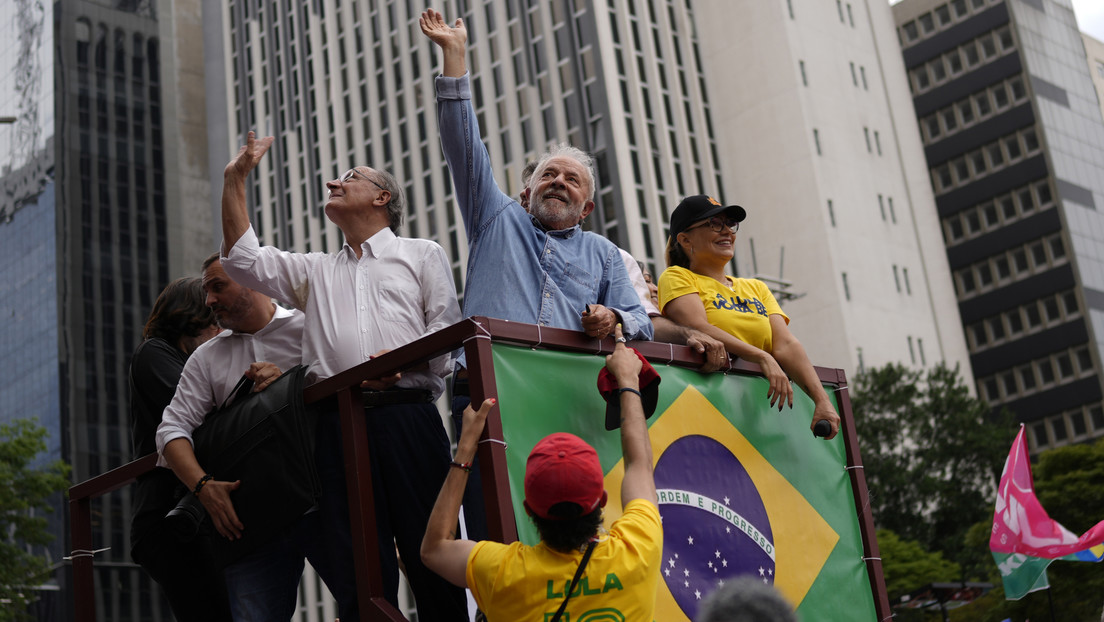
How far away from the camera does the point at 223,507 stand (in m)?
4.46

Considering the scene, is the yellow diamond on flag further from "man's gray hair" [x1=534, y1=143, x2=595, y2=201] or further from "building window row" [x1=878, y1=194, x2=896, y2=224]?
"building window row" [x1=878, y1=194, x2=896, y2=224]

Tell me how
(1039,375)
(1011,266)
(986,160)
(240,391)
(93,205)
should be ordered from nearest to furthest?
1. (240,391)
2. (1039,375)
3. (1011,266)
4. (986,160)
5. (93,205)

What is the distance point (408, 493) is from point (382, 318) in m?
0.69

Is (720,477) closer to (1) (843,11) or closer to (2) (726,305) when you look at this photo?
(2) (726,305)

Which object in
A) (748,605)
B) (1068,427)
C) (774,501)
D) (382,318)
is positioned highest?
(1068,427)

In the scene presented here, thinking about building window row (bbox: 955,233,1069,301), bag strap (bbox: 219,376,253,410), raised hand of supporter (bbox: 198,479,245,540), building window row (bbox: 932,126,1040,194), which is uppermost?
building window row (bbox: 932,126,1040,194)

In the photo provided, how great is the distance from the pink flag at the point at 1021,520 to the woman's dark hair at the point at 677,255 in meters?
11.0

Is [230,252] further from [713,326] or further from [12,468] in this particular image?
[12,468]

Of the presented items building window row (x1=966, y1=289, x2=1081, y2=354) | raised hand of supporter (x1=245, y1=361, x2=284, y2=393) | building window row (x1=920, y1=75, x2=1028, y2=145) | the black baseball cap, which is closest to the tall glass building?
building window row (x1=920, y1=75, x2=1028, y2=145)

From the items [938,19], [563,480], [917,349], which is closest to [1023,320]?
[917,349]

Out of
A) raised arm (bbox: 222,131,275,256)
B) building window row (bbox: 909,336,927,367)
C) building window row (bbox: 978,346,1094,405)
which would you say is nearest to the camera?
raised arm (bbox: 222,131,275,256)

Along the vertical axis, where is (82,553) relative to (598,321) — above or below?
below

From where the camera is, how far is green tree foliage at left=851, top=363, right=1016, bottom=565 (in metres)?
40.7

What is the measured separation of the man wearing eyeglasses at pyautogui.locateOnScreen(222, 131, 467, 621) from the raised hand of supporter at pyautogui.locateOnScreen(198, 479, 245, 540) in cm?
33
